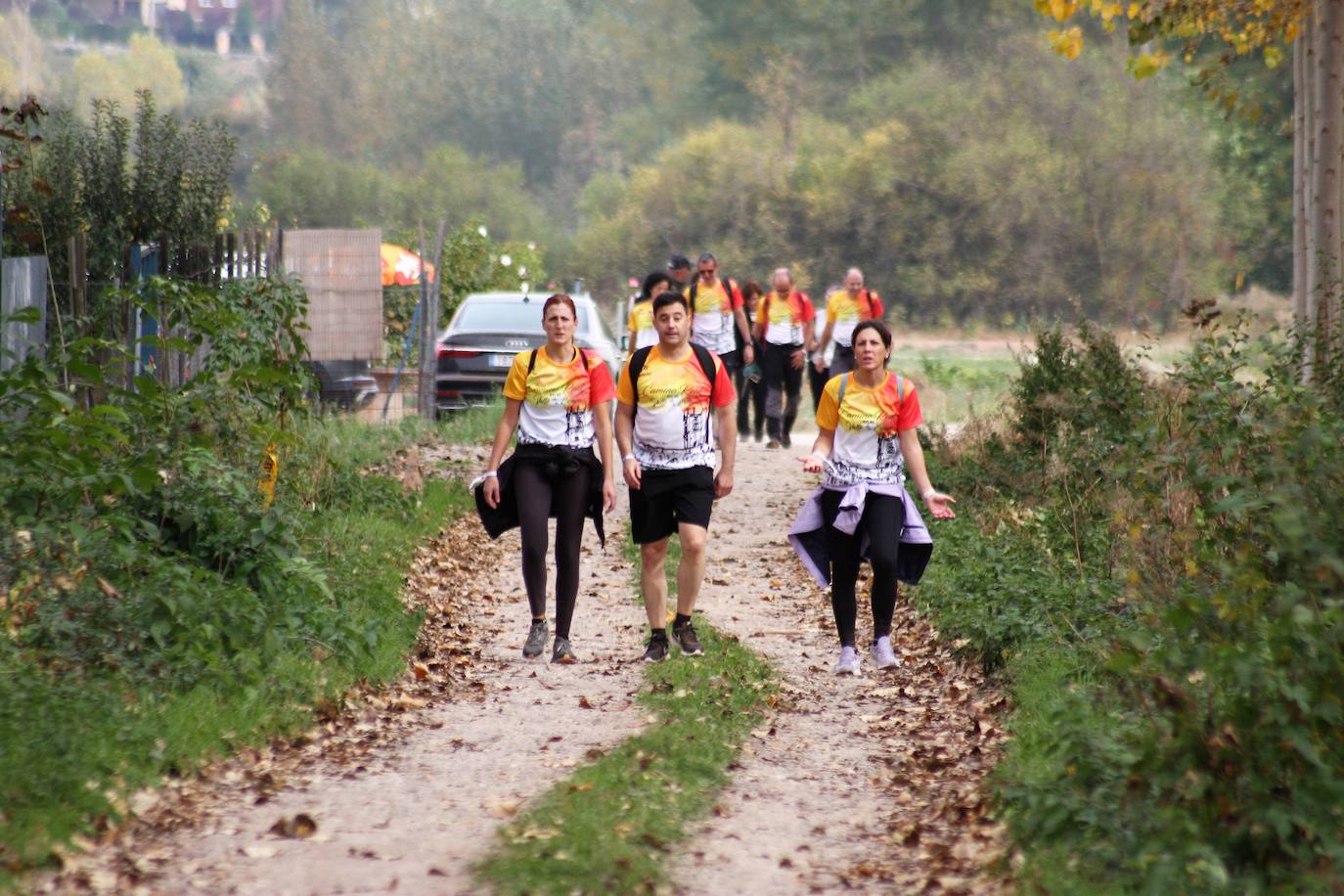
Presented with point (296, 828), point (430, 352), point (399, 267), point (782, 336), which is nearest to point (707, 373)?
point (296, 828)

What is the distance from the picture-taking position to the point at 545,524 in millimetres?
9188

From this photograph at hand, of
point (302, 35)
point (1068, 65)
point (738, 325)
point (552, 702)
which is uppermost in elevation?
point (302, 35)

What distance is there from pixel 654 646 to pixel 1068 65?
172 ft

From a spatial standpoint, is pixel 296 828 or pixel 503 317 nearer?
pixel 296 828

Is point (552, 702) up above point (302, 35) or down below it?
below

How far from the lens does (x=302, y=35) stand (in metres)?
97.9

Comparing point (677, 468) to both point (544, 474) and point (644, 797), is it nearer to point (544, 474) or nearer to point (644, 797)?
point (544, 474)

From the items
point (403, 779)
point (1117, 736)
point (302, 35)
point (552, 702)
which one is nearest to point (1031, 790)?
point (1117, 736)

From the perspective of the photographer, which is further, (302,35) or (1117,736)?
(302,35)

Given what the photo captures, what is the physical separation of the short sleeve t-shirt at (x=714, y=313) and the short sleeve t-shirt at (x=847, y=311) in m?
1.55

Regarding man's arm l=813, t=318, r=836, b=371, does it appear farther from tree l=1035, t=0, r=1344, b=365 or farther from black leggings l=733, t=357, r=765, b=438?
tree l=1035, t=0, r=1344, b=365

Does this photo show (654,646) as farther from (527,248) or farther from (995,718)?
(527,248)

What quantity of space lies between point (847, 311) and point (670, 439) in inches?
364

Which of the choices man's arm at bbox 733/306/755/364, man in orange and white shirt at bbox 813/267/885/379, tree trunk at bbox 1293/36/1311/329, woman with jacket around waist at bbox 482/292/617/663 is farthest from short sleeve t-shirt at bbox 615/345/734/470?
man in orange and white shirt at bbox 813/267/885/379
